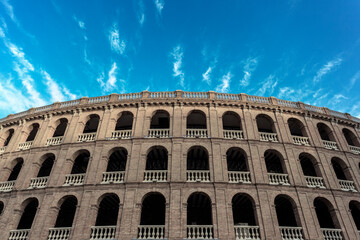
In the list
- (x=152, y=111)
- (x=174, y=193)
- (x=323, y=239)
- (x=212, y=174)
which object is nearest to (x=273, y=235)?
(x=323, y=239)

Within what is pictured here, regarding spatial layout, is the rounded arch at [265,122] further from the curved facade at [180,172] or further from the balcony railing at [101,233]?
the balcony railing at [101,233]

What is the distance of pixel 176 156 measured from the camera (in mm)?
18297

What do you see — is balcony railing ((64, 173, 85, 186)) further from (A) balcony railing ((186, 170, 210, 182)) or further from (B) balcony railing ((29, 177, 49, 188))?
(A) balcony railing ((186, 170, 210, 182))

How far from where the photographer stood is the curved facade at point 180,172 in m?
16.2

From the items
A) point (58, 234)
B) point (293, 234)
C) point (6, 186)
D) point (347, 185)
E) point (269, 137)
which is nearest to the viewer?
point (293, 234)

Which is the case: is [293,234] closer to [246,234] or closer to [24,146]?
[246,234]

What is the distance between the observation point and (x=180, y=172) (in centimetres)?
1747

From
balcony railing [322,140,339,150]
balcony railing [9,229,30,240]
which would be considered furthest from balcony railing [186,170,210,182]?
balcony railing [9,229,30,240]

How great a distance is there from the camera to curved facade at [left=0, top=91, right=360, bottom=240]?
16.2m

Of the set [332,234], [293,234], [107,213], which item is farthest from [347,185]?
[107,213]

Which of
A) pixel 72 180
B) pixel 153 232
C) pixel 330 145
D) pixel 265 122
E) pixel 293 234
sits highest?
pixel 265 122

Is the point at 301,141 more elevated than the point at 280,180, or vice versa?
the point at 301,141

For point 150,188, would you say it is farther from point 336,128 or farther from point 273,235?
point 336,128

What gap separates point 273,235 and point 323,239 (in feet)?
12.2
